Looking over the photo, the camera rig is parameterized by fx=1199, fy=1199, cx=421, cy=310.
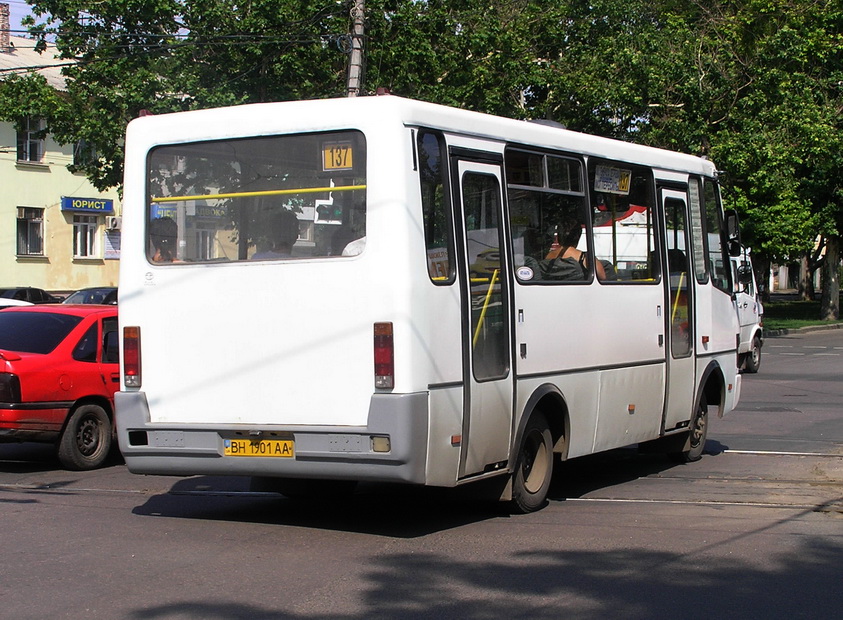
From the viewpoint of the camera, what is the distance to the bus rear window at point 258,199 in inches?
305

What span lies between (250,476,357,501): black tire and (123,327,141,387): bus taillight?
4.92 feet

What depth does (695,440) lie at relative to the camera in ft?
39.4

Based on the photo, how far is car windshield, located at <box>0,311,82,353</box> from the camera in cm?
1148

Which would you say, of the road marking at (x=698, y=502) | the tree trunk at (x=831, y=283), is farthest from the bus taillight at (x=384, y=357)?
the tree trunk at (x=831, y=283)

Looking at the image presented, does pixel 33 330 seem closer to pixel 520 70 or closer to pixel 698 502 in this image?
pixel 698 502

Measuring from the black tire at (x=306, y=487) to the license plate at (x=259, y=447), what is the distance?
134cm

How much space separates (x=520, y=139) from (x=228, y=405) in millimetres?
2890

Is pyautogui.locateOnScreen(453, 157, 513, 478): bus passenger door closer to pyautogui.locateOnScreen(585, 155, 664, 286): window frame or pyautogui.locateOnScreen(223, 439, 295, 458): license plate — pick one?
pyautogui.locateOnScreen(223, 439, 295, 458): license plate

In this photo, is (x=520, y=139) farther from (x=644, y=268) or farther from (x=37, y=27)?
(x=37, y=27)

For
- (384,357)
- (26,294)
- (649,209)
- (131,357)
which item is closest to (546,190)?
(649,209)

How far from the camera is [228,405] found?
809 centimetres

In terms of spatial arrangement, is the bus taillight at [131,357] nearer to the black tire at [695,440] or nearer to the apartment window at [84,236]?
the black tire at [695,440]

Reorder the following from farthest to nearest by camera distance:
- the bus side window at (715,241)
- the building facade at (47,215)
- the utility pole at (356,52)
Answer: the building facade at (47,215) → the utility pole at (356,52) → the bus side window at (715,241)

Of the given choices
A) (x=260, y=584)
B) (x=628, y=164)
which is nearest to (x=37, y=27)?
(x=628, y=164)
